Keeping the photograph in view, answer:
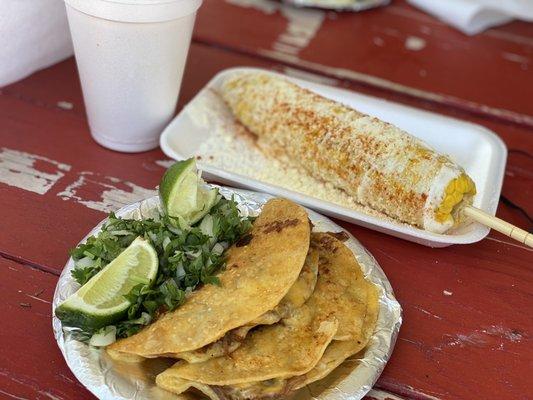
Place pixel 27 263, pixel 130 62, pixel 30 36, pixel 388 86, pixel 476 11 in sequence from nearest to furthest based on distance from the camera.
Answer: pixel 27 263 < pixel 130 62 < pixel 30 36 < pixel 388 86 < pixel 476 11

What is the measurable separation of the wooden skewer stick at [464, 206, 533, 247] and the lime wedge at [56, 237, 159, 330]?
533 mm

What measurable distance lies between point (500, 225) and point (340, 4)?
1022 millimetres

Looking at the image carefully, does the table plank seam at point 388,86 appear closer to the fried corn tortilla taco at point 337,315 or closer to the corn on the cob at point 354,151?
the corn on the cob at point 354,151

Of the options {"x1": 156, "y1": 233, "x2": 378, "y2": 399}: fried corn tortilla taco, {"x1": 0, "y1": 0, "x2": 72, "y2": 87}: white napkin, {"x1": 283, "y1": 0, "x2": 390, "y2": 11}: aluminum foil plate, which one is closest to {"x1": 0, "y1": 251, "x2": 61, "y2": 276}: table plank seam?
{"x1": 156, "y1": 233, "x2": 378, "y2": 399}: fried corn tortilla taco

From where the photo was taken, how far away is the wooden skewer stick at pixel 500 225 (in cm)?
111

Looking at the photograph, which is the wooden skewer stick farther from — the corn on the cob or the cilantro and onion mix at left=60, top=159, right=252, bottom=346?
the cilantro and onion mix at left=60, top=159, right=252, bottom=346

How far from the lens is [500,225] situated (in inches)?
44.4

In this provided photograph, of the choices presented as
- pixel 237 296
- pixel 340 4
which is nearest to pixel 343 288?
pixel 237 296

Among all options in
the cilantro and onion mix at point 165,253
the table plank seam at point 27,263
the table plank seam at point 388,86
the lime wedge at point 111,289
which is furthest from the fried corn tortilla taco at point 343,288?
the table plank seam at point 388,86

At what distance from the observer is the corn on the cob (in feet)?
3.81

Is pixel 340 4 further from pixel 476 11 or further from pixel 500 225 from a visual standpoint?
pixel 500 225

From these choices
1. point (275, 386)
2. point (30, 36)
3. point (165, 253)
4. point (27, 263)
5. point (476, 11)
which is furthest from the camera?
point (476, 11)

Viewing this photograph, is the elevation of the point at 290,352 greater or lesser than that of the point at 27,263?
greater

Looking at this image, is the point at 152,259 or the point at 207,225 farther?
the point at 207,225
